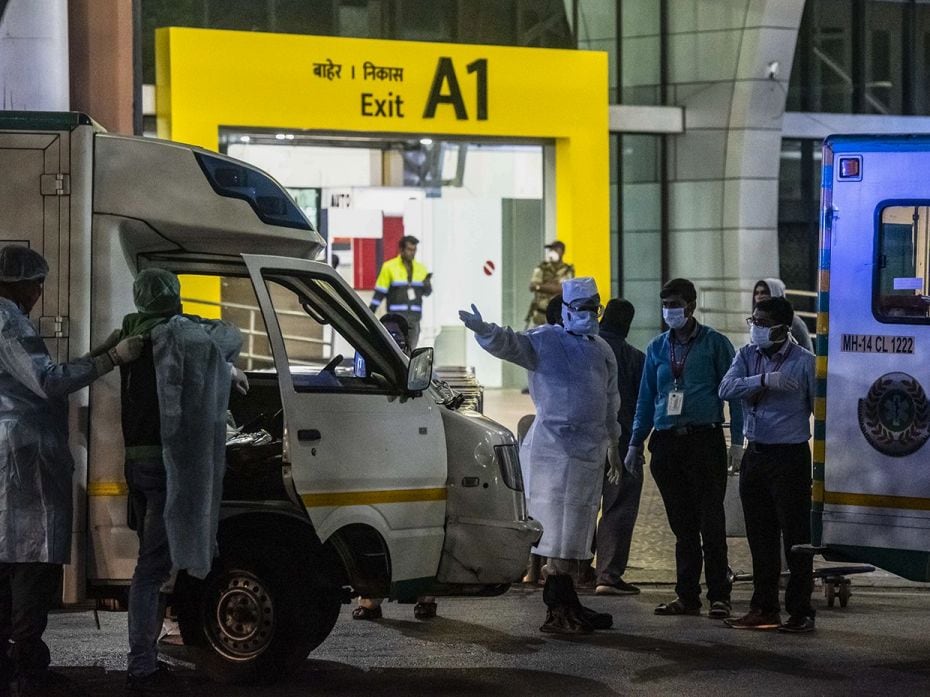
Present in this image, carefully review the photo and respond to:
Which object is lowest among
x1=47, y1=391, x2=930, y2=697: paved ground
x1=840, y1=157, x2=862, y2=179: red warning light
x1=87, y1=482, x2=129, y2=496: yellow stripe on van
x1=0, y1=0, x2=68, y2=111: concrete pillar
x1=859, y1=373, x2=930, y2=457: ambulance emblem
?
x1=47, y1=391, x2=930, y2=697: paved ground

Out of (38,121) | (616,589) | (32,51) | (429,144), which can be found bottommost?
(616,589)

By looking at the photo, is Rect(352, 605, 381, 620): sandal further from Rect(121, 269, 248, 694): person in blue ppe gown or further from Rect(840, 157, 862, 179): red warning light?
Rect(840, 157, 862, 179): red warning light

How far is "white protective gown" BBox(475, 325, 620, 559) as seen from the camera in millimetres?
8828

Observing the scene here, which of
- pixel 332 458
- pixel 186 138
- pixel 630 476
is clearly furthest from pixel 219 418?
pixel 186 138

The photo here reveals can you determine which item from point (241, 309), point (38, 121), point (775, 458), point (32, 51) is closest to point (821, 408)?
point (775, 458)

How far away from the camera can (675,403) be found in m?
9.44

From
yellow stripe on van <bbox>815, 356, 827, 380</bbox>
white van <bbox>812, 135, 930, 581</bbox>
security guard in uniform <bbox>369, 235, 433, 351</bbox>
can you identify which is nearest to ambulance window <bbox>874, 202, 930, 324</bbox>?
white van <bbox>812, 135, 930, 581</bbox>

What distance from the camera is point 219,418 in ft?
23.2

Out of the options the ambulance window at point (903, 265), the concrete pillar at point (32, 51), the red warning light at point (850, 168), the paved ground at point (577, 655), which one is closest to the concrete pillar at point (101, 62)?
the concrete pillar at point (32, 51)

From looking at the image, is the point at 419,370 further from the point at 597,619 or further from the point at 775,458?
the point at 775,458

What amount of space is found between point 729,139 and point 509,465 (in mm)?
16128

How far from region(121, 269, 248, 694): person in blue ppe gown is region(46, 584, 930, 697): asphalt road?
1.92 feet

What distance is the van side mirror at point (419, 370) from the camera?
755 centimetres

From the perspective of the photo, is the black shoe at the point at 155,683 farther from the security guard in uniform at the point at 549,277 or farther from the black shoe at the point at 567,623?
the security guard in uniform at the point at 549,277
